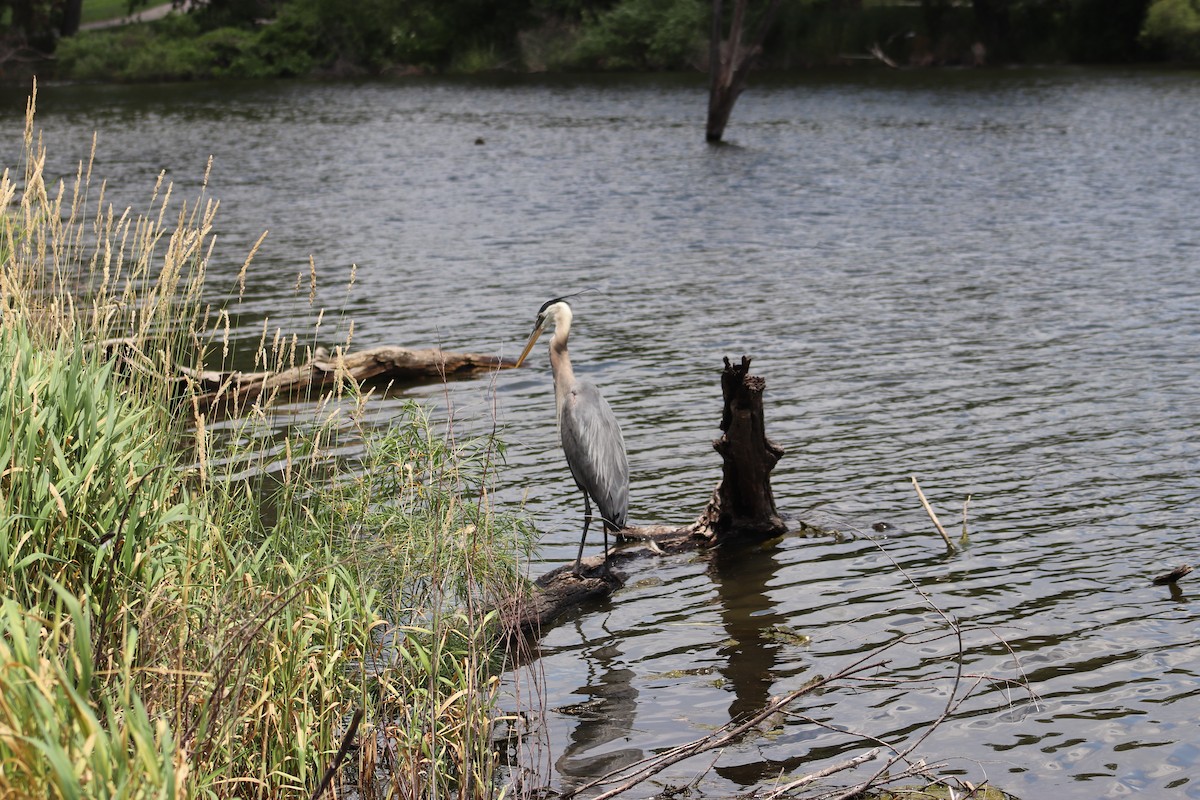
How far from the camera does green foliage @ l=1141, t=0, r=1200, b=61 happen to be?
4609 cm

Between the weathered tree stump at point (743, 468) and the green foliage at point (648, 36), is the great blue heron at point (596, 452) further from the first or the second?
the green foliage at point (648, 36)

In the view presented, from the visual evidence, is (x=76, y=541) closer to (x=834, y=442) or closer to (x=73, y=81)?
(x=834, y=442)

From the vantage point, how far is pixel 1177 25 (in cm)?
4625

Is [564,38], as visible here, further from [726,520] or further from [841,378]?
[726,520]

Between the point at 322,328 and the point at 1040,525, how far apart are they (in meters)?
8.81

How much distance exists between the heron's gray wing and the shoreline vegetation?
4619cm

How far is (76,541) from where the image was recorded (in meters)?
4.50

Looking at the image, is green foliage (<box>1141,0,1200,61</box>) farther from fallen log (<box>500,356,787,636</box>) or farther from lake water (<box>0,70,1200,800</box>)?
fallen log (<box>500,356,787,636</box>)

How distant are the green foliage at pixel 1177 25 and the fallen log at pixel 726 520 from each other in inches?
1799

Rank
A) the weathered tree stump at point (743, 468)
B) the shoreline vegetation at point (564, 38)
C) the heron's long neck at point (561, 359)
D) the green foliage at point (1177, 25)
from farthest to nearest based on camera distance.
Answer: the shoreline vegetation at point (564, 38) → the green foliage at point (1177, 25) → the heron's long neck at point (561, 359) → the weathered tree stump at point (743, 468)

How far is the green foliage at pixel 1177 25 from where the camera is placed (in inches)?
1815

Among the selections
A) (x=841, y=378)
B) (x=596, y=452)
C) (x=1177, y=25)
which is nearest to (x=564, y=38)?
(x=1177, y=25)

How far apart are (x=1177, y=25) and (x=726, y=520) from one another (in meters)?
46.0

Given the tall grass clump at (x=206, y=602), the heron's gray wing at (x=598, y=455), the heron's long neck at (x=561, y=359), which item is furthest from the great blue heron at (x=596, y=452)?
the tall grass clump at (x=206, y=602)
